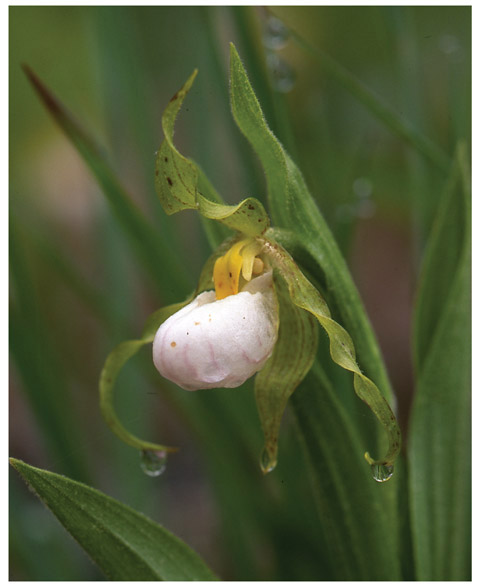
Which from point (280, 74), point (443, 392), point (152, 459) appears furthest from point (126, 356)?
point (280, 74)

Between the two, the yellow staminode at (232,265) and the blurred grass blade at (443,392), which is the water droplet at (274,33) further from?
the yellow staminode at (232,265)

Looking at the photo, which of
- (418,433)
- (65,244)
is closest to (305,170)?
(418,433)

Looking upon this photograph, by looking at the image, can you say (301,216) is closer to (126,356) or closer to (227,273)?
(227,273)

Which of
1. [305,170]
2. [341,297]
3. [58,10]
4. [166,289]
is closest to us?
[341,297]

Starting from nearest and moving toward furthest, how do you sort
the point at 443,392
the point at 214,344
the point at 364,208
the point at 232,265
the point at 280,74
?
the point at 214,344, the point at 232,265, the point at 443,392, the point at 280,74, the point at 364,208

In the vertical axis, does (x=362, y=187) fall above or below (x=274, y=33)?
below

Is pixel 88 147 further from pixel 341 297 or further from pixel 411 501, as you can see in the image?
pixel 411 501
